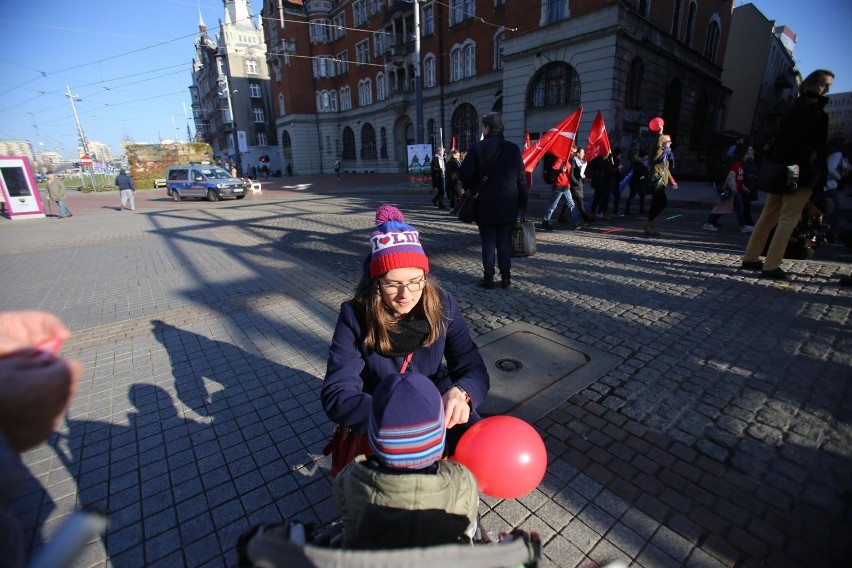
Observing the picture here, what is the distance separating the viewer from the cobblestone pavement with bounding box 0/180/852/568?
6.27ft

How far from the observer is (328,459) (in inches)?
95.3

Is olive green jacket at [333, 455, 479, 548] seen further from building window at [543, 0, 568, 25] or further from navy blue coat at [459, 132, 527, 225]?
building window at [543, 0, 568, 25]

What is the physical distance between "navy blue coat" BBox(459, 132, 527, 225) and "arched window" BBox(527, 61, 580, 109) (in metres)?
18.2

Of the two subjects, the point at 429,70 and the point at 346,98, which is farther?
the point at 346,98

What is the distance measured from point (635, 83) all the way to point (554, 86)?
390 centimetres

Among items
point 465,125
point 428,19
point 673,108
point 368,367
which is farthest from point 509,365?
point 428,19

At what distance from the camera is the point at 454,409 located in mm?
1661

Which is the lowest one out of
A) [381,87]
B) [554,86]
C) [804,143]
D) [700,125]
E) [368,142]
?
[804,143]

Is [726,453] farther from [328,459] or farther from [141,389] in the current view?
[141,389]

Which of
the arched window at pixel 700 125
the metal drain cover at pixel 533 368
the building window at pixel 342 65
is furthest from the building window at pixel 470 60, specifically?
the metal drain cover at pixel 533 368

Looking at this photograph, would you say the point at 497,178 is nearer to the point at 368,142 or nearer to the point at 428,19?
the point at 428,19

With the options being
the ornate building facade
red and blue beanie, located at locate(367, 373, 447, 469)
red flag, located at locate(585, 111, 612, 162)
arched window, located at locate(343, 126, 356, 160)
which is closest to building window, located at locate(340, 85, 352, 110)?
the ornate building facade

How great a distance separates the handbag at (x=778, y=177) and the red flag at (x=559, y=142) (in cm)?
340

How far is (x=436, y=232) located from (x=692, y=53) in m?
25.5
